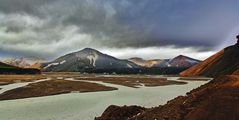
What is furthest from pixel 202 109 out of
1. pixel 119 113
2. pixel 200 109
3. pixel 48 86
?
pixel 48 86

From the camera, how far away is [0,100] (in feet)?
185

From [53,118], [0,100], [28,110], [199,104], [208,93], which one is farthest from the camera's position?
[0,100]

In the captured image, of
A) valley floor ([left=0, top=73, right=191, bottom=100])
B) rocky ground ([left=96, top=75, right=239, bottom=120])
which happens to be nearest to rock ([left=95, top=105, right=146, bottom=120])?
rocky ground ([left=96, top=75, right=239, bottom=120])

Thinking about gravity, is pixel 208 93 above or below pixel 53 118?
above

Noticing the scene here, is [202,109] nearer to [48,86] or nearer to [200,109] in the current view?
[200,109]

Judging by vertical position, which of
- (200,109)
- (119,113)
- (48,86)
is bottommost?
(119,113)

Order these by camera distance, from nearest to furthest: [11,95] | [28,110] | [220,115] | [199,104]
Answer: [220,115]
[199,104]
[28,110]
[11,95]

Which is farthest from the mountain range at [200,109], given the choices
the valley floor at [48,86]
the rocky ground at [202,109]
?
the valley floor at [48,86]

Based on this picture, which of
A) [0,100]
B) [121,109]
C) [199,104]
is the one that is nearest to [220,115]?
[199,104]

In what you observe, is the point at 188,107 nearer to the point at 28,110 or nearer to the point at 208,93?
the point at 208,93

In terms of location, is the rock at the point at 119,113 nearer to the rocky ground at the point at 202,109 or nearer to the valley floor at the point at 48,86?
the rocky ground at the point at 202,109

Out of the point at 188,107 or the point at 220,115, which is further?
the point at 188,107

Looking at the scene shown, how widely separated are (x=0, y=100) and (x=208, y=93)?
38.7m

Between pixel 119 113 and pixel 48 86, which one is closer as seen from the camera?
pixel 119 113
